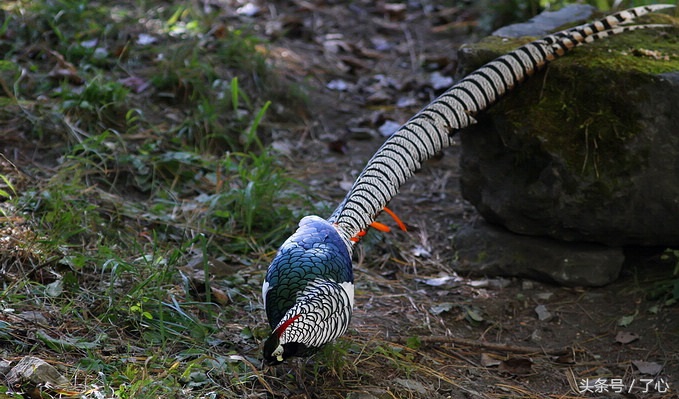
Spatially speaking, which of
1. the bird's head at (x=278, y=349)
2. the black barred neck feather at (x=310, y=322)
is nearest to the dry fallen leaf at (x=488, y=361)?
the black barred neck feather at (x=310, y=322)

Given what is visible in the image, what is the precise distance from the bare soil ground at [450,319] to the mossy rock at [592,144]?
0.37 meters

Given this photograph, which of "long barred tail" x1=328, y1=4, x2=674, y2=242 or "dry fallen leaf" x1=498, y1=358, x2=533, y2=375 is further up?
"long barred tail" x1=328, y1=4, x2=674, y2=242

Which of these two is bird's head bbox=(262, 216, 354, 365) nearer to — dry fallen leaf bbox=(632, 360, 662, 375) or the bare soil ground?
the bare soil ground

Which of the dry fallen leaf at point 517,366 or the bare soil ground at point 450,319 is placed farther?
the dry fallen leaf at point 517,366

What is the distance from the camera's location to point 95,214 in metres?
3.94

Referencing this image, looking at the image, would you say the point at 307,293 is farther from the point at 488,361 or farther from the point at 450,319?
the point at 450,319

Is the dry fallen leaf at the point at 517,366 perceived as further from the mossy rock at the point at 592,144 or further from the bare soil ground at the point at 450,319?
the mossy rock at the point at 592,144

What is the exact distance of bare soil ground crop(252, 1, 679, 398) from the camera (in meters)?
3.25

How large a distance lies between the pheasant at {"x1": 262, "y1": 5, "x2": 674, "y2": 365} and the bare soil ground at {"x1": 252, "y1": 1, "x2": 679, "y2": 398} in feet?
1.10

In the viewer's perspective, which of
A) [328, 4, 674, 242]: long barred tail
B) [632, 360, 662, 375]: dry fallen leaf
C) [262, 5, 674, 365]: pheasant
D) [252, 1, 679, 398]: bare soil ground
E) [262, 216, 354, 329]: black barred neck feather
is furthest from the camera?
[328, 4, 674, 242]: long barred tail

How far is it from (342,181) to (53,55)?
2.15 m

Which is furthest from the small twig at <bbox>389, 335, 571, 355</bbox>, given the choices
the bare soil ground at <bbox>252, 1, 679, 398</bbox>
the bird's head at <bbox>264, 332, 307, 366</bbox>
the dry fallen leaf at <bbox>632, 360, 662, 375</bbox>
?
the bird's head at <bbox>264, 332, 307, 366</bbox>

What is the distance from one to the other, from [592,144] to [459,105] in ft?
2.21

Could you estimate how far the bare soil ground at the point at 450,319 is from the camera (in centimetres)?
325
